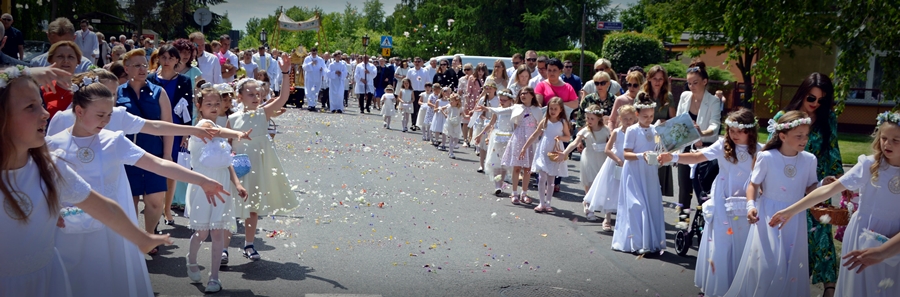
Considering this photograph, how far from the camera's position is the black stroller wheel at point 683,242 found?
826 centimetres

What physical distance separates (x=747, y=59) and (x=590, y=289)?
24409mm

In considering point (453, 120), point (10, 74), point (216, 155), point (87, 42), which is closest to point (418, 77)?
point (453, 120)

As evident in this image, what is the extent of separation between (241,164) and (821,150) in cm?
472

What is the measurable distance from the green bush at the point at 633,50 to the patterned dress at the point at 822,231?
2893cm

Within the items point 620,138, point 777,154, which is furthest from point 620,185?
point 777,154

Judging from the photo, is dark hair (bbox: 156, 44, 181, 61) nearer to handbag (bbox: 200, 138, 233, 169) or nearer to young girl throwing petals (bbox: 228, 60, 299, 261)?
young girl throwing petals (bbox: 228, 60, 299, 261)

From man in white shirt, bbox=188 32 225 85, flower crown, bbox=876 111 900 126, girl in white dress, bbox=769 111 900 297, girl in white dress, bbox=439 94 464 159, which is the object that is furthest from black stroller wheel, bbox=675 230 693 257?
girl in white dress, bbox=439 94 464 159

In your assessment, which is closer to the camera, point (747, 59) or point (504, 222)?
point (504, 222)

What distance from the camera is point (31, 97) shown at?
12.4 ft

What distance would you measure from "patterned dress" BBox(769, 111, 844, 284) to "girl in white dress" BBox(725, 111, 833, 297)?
86 cm

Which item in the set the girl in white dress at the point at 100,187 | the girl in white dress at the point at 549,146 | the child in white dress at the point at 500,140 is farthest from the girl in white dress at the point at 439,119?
the girl in white dress at the point at 100,187

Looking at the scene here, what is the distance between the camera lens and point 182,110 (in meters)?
8.91

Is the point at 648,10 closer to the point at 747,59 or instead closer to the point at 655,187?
the point at 747,59

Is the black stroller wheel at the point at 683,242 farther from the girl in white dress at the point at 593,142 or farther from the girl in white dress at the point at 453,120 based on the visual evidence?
the girl in white dress at the point at 453,120
